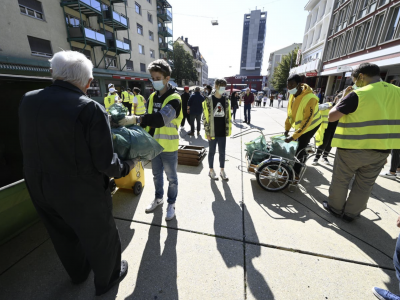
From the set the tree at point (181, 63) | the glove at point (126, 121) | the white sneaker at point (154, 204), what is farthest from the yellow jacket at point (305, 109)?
the tree at point (181, 63)

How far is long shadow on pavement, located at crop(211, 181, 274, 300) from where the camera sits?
1.72 meters

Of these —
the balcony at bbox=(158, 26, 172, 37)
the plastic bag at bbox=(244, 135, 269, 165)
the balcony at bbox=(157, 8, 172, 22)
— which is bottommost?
the plastic bag at bbox=(244, 135, 269, 165)

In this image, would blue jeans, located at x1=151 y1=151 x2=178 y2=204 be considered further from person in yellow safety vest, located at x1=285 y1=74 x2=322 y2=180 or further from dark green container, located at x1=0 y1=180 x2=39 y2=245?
person in yellow safety vest, located at x1=285 y1=74 x2=322 y2=180

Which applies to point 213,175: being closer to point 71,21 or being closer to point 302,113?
point 302,113

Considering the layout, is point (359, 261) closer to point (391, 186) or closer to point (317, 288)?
point (317, 288)

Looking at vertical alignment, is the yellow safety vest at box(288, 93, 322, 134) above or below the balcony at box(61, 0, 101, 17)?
below

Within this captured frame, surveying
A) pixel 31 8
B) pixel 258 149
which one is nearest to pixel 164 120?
pixel 258 149

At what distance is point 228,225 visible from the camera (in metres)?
2.53

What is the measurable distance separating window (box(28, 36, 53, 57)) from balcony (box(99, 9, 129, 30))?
6.71 m

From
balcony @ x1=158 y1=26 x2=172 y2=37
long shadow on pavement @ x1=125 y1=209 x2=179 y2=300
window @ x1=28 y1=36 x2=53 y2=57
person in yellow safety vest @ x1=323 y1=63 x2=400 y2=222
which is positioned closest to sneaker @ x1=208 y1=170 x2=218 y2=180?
long shadow on pavement @ x1=125 y1=209 x2=179 y2=300

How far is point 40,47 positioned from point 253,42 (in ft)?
312

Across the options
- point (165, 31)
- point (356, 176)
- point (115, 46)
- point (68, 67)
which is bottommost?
point (356, 176)

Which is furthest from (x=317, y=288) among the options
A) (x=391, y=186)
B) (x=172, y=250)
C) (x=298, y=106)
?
(x=391, y=186)

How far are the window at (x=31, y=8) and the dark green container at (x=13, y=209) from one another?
15.2 meters
